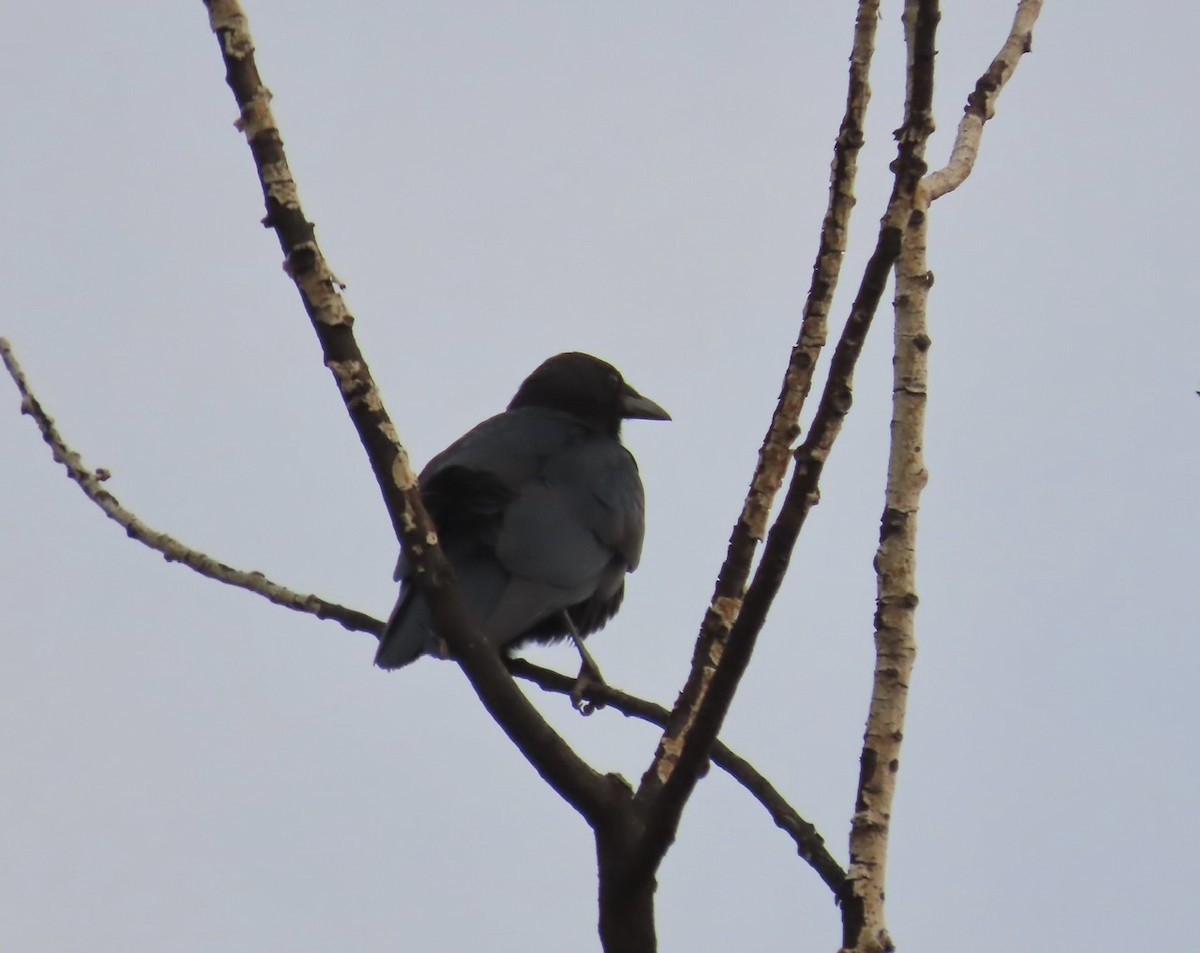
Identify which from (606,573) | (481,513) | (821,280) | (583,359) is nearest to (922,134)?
(821,280)

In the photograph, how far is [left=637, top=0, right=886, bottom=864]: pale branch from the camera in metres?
3.04

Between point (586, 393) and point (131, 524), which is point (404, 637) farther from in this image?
point (586, 393)

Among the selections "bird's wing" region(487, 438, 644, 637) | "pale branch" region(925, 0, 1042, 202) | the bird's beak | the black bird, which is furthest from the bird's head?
"pale branch" region(925, 0, 1042, 202)

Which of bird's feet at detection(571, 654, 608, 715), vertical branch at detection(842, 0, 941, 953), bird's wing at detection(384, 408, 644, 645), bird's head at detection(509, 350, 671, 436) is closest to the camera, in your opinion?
vertical branch at detection(842, 0, 941, 953)

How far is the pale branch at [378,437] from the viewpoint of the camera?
2.87 m

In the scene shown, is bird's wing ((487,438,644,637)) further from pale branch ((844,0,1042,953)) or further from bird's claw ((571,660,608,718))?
pale branch ((844,0,1042,953))

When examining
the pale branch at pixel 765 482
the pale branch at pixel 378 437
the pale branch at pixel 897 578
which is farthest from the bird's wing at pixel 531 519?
the pale branch at pixel 378 437

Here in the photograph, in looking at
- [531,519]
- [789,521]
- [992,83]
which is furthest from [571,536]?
[789,521]

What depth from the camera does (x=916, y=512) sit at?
11.4 feet

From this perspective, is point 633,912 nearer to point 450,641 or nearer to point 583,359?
point 450,641

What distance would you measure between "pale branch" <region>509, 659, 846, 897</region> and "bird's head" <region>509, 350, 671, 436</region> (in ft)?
9.02

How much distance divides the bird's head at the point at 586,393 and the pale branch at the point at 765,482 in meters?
4.22

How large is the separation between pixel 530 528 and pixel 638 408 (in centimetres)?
225

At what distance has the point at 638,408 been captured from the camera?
8.05m
